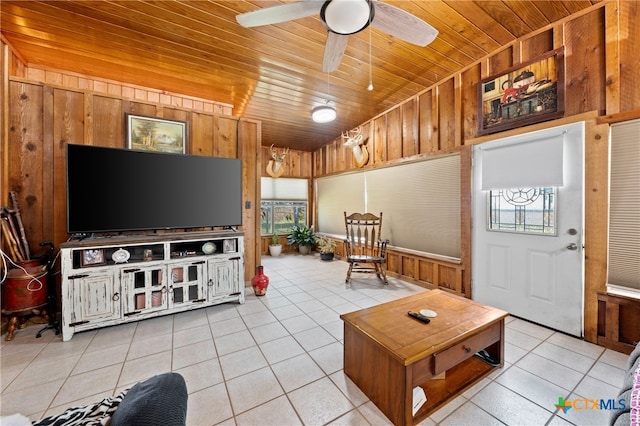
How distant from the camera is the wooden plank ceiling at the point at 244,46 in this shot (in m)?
2.25

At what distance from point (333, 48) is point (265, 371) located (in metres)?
2.70

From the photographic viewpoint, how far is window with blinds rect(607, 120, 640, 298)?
209cm

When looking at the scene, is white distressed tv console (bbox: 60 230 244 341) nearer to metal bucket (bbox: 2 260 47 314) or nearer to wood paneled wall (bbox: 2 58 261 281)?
metal bucket (bbox: 2 260 47 314)

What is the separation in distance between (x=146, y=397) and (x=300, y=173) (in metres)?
6.42

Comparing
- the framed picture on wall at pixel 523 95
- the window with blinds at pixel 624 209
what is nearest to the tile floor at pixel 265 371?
the window with blinds at pixel 624 209

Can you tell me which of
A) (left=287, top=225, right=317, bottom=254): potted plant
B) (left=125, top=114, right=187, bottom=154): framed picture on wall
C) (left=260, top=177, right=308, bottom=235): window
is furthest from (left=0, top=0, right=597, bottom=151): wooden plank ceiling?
(left=287, top=225, right=317, bottom=254): potted plant

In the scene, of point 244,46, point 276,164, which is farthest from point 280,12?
point 276,164

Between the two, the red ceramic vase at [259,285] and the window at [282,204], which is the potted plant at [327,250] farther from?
the red ceramic vase at [259,285]

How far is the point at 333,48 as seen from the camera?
215 cm

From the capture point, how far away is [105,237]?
2691 mm

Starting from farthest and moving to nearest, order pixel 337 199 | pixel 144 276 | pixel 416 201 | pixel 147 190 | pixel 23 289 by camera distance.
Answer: pixel 337 199 < pixel 416 201 < pixel 147 190 < pixel 144 276 < pixel 23 289

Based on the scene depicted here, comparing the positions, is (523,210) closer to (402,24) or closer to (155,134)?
(402,24)

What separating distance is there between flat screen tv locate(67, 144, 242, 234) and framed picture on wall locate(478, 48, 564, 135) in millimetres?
3244

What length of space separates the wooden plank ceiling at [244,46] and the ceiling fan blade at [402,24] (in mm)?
415
